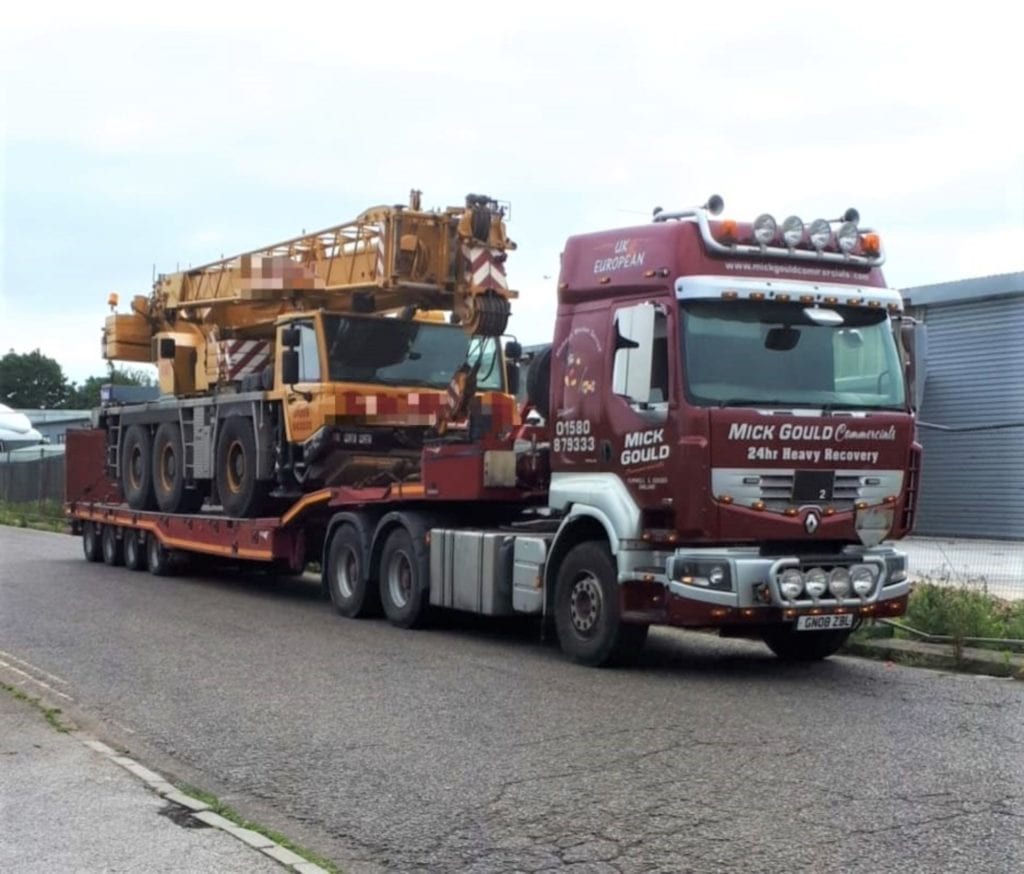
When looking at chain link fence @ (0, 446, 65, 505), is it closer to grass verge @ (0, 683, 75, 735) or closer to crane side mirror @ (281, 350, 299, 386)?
crane side mirror @ (281, 350, 299, 386)

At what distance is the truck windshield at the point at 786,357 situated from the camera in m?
10.8

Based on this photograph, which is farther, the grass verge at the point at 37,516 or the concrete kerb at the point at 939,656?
the grass verge at the point at 37,516

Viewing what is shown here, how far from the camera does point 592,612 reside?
11.6m

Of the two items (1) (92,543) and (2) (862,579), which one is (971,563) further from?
(1) (92,543)

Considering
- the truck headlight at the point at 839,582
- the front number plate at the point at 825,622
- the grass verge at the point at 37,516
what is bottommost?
the grass verge at the point at 37,516

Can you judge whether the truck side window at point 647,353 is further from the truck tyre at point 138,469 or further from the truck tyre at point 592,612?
the truck tyre at point 138,469

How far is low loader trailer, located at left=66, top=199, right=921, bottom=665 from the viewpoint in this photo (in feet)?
35.1

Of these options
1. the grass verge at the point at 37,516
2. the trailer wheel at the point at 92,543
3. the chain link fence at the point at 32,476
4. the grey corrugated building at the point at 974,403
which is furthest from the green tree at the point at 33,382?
the grey corrugated building at the point at 974,403

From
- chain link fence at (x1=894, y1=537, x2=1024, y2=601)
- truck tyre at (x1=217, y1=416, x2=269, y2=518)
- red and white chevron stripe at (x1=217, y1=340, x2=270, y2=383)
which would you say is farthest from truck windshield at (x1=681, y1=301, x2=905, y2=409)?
red and white chevron stripe at (x1=217, y1=340, x2=270, y2=383)

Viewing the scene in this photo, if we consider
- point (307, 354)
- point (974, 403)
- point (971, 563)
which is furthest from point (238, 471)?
point (974, 403)

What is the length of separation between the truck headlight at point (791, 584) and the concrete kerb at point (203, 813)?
16.1 feet

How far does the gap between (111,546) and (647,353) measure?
48.2ft

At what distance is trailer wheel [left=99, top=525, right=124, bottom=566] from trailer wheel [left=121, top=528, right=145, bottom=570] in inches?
17.5

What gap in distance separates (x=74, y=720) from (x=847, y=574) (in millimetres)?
5670
